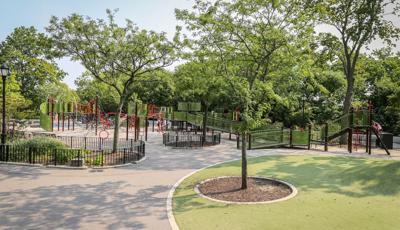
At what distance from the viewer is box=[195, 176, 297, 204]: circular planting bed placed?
35.1 ft

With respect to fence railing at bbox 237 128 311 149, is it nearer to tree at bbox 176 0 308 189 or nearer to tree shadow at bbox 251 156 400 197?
tree shadow at bbox 251 156 400 197

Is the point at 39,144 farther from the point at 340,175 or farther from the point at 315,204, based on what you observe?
the point at 340,175

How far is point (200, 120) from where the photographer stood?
3484 cm

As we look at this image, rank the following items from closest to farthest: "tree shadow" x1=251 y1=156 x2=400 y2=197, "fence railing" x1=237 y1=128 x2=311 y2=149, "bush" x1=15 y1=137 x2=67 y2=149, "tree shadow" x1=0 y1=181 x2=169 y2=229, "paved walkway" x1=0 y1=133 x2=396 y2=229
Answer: "tree shadow" x1=0 y1=181 x2=169 y2=229
"paved walkway" x1=0 y1=133 x2=396 y2=229
"tree shadow" x1=251 y1=156 x2=400 y2=197
"bush" x1=15 y1=137 x2=67 y2=149
"fence railing" x1=237 y1=128 x2=311 y2=149

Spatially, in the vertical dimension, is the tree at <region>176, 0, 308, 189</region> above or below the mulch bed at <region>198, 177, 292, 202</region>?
above

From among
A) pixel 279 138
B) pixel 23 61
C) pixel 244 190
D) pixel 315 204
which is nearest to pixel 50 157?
pixel 244 190

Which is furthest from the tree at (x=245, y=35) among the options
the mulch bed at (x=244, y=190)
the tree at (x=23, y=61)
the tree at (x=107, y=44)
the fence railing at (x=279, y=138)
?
the tree at (x=23, y=61)

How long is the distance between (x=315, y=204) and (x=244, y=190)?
8.44 ft

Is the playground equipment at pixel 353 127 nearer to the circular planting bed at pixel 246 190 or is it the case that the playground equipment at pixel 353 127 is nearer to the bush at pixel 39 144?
the circular planting bed at pixel 246 190

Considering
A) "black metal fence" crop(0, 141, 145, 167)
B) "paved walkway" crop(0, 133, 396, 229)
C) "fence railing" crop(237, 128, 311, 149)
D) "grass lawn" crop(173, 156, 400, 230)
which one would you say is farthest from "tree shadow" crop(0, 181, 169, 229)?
"fence railing" crop(237, 128, 311, 149)

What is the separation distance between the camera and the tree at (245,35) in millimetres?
11898

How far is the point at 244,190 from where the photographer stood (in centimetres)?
1170

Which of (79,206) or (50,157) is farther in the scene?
(50,157)

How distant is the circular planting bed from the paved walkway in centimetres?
155
